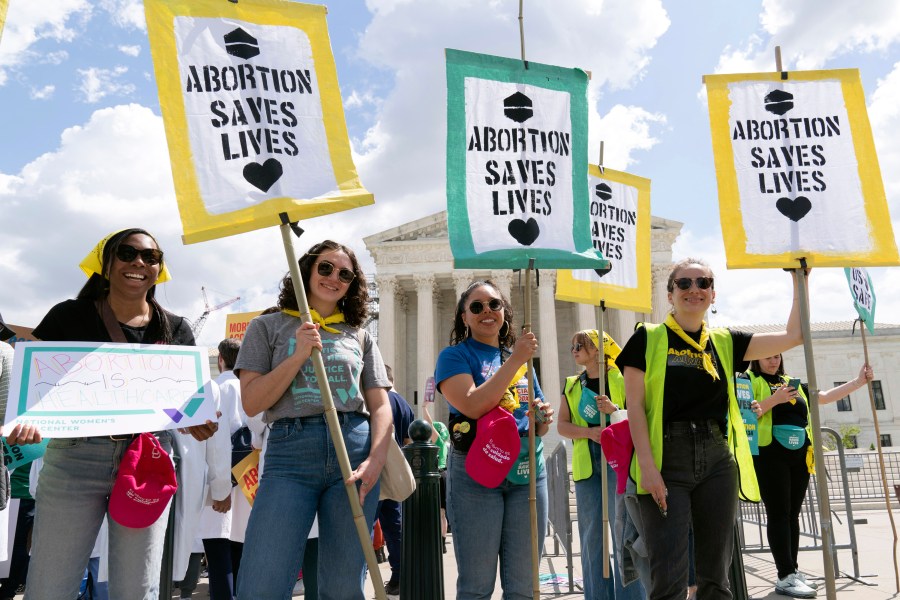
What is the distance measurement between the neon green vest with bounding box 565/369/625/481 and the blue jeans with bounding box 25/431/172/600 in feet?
9.54

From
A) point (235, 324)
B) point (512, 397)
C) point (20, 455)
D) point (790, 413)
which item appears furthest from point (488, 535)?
point (235, 324)

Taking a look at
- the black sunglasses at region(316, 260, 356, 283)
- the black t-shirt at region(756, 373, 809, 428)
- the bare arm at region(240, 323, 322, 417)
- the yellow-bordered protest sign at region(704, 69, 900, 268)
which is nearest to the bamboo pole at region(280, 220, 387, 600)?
the bare arm at region(240, 323, 322, 417)

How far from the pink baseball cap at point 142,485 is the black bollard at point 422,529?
124cm

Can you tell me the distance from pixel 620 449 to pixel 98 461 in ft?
8.43

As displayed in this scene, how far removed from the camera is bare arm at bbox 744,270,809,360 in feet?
12.4

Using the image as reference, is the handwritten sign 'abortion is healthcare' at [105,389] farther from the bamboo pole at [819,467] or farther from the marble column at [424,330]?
the marble column at [424,330]

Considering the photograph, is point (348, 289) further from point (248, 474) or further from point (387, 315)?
point (387, 315)

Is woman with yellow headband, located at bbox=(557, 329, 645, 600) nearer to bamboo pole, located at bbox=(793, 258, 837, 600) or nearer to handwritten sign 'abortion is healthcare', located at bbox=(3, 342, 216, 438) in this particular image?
bamboo pole, located at bbox=(793, 258, 837, 600)

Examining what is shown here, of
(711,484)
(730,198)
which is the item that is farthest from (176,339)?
(730,198)

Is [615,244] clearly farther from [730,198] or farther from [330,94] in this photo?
[330,94]

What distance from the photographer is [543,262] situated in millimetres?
3941

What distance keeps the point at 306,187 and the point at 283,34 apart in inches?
31.2

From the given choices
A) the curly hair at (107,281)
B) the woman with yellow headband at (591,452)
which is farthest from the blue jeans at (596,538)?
the curly hair at (107,281)

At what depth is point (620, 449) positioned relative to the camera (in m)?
3.80
